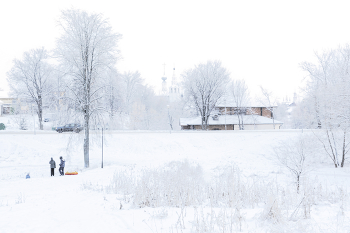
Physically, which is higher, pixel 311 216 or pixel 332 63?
pixel 332 63

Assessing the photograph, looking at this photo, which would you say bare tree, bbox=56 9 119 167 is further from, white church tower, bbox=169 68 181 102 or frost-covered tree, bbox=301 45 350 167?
white church tower, bbox=169 68 181 102

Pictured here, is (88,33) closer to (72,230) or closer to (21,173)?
(21,173)

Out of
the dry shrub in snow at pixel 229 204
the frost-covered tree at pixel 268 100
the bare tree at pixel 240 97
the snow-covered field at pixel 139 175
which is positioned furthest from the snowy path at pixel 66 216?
the frost-covered tree at pixel 268 100

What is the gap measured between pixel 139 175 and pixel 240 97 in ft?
Result: 123

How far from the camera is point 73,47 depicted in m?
18.5

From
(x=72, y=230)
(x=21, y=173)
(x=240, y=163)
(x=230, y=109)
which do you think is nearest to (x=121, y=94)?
(x=21, y=173)

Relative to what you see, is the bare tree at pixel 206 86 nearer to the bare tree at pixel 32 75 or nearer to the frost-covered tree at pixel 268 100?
the frost-covered tree at pixel 268 100

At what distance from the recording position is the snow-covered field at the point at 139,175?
16.0 ft

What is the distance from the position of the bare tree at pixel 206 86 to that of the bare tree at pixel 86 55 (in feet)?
66.9

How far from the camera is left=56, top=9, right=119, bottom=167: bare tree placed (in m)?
18.4

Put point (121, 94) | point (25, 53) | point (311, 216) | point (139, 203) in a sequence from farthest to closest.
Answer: point (25, 53), point (121, 94), point (139, 203), point (311, 216)

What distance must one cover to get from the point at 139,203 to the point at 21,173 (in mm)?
16746

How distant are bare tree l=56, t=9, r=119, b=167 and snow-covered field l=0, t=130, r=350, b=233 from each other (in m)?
3.43

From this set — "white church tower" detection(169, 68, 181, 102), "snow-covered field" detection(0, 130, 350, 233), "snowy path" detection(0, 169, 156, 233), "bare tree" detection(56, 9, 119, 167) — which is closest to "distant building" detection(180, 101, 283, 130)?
"white church tower" detection(169, 68, 181, 102)
